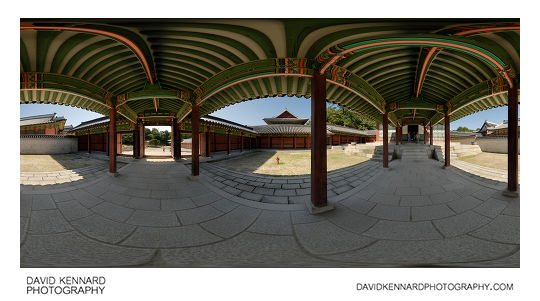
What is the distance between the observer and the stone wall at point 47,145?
17.2 feet

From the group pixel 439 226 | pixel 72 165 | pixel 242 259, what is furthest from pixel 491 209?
pixel 72 165

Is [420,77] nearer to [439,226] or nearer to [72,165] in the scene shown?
[439,226]

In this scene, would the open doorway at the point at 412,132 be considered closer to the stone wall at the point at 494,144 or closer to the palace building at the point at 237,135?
the stone wall at the point at 494,144

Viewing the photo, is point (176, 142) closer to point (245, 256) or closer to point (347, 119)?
point (245, 256)

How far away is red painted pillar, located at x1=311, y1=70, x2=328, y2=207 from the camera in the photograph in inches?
103

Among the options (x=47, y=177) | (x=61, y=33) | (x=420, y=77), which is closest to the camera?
(x=61, y=33)

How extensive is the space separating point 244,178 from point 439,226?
370cm

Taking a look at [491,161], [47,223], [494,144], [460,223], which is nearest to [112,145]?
[47,223]

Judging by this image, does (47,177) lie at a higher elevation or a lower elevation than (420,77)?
lower

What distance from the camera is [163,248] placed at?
76.3 inches

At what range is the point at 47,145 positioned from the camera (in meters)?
5.68

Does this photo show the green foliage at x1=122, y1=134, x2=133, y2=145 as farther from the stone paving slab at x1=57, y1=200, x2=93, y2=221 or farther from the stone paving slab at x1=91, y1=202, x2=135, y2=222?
the stone paving slab at x1=91, y1=202, x2=135, y2=222

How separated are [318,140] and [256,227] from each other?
1.53 metres

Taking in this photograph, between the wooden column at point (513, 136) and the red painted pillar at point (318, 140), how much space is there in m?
3.92
